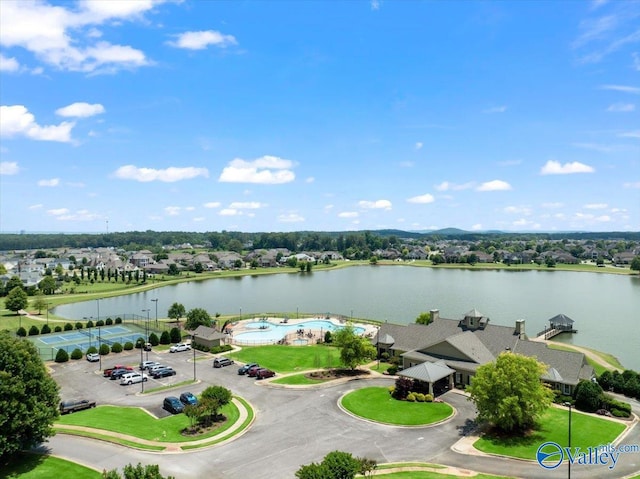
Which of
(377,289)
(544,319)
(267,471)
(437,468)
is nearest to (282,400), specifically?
(267,471)

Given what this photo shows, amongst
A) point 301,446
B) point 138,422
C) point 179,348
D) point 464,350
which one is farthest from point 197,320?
point 301,446

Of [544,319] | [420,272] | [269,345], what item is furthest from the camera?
[420,272]

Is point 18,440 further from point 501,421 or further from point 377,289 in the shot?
point 377,289

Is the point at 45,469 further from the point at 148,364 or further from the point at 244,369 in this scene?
the point at 148,364

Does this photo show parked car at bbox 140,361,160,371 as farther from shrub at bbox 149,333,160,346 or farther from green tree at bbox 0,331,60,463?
green tree at bbox 0,331,60,463

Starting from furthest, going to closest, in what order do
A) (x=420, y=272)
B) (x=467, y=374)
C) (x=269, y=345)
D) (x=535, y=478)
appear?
(x=420, y=272)
(x=269, y=345)
(x=467, y=374)
(x=535, y=478)

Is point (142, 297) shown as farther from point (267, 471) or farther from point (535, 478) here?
point (535, 478)

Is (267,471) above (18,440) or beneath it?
beneath

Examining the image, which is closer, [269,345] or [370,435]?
[370,435]
